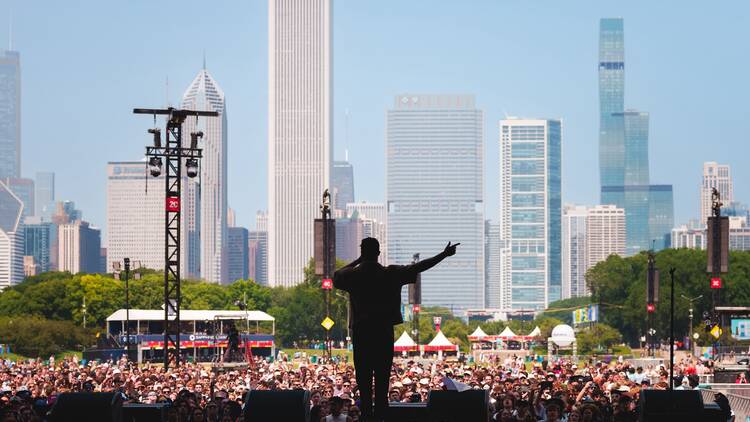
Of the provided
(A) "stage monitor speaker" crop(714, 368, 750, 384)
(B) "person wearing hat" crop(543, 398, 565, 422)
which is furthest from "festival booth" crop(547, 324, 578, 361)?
(B) "person wearing hat" crop(543, 398, 565, 422)

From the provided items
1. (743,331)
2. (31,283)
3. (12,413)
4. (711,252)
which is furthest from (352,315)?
(31,283)

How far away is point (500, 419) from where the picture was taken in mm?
16141

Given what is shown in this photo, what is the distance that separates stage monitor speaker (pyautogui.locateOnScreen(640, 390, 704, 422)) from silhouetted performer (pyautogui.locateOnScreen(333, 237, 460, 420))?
2.49 metres

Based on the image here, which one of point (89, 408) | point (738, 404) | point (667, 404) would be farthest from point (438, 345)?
point (89, 408)

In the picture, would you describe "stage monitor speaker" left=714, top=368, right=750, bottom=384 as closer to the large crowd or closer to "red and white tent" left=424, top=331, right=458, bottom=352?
the large crowd

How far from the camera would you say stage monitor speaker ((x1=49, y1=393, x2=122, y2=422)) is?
13.7m

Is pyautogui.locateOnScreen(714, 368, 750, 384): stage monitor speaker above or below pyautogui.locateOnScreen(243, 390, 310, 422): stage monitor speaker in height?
below

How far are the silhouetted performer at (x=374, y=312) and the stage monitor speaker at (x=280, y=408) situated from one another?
1.79 feet

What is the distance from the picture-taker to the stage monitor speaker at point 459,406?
14164mm

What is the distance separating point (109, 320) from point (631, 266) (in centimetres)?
8367

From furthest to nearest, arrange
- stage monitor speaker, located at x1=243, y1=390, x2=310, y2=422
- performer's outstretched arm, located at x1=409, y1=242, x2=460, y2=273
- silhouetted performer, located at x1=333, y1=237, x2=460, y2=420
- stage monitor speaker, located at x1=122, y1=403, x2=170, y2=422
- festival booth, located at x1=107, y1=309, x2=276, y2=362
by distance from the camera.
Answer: festival booth, located at x1=107, y1=309, x2=276, y2=362, stage monitor speaker, located at x1=122, y1=403, x2=170, y2=422, stage monitor speaker, located at x1=243, y1=390, x2=310, y2=422, silhouetted performer, located at x1=333, y1=237, x2=460, y2=420, performer's outstretched arm, located at x1=409, y1=242, x2=460, y2=273

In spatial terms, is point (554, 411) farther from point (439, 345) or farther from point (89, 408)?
point (439, 345)

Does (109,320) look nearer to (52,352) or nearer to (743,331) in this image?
(52,352)

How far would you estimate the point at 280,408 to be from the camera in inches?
536
